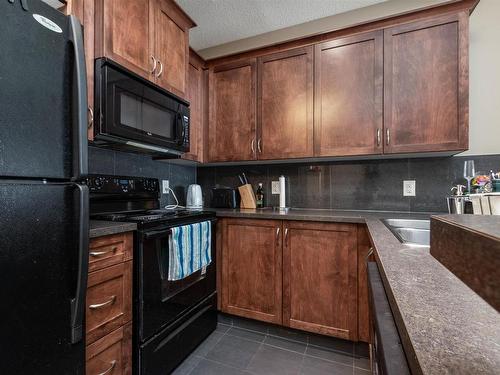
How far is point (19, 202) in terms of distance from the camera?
2.37ft

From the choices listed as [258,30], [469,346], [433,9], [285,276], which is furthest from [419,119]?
[469,346]

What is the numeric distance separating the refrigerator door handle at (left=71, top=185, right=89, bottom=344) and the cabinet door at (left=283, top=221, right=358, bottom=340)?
49.1 inches

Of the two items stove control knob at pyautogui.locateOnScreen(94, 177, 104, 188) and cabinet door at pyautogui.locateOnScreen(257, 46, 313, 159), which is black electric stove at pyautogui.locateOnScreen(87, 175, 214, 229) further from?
cabinet door at pyautogui.locateOnScreen(257, 46, 313, 159)

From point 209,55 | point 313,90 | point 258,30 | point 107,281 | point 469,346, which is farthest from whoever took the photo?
point 209,55

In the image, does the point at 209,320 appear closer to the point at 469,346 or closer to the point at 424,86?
the point at 469,346

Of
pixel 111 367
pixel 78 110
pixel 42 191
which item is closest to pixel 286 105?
pixel 78 110

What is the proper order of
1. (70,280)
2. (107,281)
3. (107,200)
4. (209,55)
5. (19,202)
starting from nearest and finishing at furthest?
(19,202), (70,280), (107,281), (107,200), (209,55)

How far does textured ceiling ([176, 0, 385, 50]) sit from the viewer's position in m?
1.99

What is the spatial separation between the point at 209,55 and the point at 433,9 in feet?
6.30

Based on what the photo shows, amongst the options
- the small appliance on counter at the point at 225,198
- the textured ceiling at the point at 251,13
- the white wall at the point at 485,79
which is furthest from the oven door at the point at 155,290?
the white wall at the point at 485,79

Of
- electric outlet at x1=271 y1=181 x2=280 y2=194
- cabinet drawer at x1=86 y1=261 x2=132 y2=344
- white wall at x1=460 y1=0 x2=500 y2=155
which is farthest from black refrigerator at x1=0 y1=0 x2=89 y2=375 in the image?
white wall at x1=460 y1=0 x2=500 y2=155

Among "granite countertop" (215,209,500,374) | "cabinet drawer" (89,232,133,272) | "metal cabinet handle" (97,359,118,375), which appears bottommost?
"metal cabinet handle" (97,359,118,375)

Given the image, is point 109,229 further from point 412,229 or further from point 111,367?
point 412,229

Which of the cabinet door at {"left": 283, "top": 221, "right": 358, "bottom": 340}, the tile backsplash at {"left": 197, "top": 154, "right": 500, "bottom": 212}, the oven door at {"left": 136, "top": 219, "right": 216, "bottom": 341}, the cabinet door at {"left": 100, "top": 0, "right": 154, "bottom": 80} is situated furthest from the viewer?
the tile backsplash at {"left": 197, "top": 154, "right": 500, "bottom": 212}
